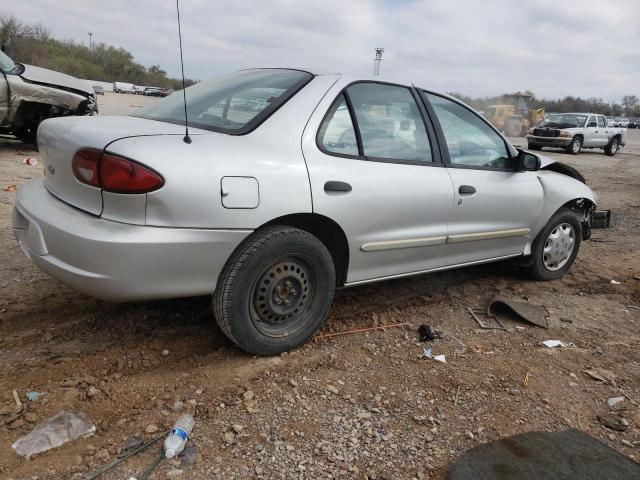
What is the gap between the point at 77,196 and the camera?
2.44 meters

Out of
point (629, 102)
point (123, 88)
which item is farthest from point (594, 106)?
point (123, 88)

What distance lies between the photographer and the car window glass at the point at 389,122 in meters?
3.05

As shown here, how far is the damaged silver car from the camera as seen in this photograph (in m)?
8.31

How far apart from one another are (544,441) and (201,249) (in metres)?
1.83

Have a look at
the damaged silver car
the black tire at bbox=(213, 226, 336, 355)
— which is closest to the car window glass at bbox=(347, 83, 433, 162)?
the black tire at bbox=(213, 226, 336, 355)

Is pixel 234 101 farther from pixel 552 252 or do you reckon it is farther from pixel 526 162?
pixel 552 252

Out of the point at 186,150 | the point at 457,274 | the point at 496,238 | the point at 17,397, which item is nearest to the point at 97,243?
the point at 186,150

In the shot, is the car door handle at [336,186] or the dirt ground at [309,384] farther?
the car door handle at [336,186]

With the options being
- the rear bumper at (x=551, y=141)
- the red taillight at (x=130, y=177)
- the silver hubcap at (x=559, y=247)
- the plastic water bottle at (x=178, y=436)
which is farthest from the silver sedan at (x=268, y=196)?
the rear bumper at (x=551, y=141)

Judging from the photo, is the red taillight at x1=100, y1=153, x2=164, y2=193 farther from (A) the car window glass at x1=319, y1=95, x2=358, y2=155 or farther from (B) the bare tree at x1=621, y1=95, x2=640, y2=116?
(B) the bare tree at x1=621, y1=95, x2=640, y2=116

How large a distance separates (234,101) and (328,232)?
37.2 inches

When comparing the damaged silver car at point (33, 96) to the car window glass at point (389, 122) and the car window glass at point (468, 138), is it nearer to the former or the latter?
the car window glass at point (389, 122)

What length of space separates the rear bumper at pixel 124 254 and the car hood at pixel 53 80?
746 cm

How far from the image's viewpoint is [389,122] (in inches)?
126
